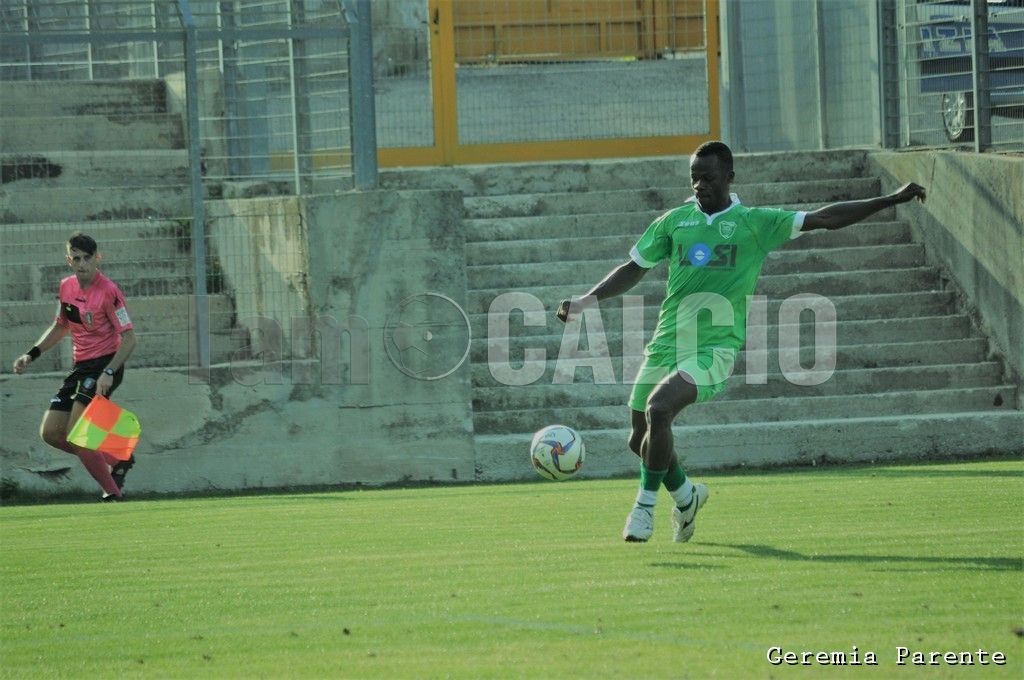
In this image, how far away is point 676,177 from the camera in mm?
17688

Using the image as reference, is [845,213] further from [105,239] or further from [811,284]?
[105,239]

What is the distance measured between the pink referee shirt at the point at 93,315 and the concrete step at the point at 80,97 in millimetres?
4943

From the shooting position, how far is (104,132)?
18.2 meters

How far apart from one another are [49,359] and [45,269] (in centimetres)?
87

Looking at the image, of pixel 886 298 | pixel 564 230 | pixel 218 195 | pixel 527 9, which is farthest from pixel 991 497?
pixel 527 9

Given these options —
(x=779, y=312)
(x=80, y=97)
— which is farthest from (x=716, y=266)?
(x=80, y=97)

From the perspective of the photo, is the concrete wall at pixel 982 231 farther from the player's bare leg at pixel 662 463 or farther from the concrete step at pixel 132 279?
the concrete step at pixel 132 279

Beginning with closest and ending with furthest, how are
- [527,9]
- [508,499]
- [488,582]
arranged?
[488,582]
[508,499]
[527,9]

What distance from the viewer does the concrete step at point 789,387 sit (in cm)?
1521

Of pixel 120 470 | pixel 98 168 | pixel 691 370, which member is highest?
pixel 98 168

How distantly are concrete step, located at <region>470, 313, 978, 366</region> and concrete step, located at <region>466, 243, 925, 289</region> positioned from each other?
817mm

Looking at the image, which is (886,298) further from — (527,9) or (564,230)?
(527,9)

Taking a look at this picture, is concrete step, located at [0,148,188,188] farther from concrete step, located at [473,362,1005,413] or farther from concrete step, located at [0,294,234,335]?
concrete step, located at [473,362,1005,413]

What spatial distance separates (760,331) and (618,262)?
5.74 ft
